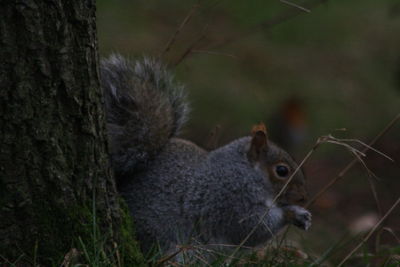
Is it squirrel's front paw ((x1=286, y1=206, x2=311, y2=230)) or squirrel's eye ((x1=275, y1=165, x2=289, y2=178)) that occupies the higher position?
squirrel's eye ((x1=275, y1=165, x2=289, y2=178))

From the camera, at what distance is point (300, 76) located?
292 inches

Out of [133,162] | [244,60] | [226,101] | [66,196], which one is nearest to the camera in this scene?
[66,196]

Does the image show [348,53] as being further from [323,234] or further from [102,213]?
[102,213]

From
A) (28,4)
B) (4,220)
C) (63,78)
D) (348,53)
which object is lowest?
(4,220)

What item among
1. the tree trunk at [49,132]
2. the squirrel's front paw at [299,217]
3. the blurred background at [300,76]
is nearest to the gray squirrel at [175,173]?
the squirrel's front paw at [299,217]

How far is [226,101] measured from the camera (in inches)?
261

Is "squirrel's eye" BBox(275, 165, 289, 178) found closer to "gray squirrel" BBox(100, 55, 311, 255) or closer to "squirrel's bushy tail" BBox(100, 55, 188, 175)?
"gray squirrel" BBox(100, 55, 311, 255)

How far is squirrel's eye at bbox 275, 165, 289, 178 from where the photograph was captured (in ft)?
9.65

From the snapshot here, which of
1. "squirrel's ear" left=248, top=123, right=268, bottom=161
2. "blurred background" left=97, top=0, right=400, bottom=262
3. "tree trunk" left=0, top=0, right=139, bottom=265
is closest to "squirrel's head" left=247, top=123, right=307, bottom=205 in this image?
"squirrel's ear" left=248, top=123, right=268, bottom=161

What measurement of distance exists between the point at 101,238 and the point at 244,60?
537 cm

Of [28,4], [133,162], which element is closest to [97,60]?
[28,4]

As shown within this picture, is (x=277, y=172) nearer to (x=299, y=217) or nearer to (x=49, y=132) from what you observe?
(x=299, y=217)

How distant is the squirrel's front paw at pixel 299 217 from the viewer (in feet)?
9.19

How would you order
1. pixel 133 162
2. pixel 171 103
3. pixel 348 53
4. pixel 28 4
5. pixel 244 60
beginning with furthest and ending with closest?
pixel 348 53 < pixel 244 60 < pixel 171 103 < pixel 133 162 < pixel 28 4
